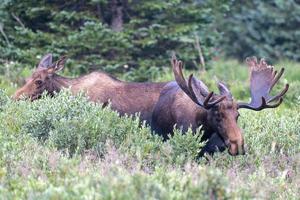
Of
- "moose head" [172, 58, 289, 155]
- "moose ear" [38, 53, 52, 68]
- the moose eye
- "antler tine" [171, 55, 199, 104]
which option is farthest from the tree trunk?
"antler tine" [171, 55, 199, 104]

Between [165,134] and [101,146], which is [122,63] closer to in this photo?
[165,134]

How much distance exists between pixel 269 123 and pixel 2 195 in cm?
511

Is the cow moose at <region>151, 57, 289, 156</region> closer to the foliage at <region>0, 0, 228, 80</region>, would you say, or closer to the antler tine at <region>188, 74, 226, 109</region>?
the antler tine at <region>188, 74, 226, 109</region>

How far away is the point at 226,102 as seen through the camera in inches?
377

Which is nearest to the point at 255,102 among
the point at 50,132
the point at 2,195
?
the point at 50,132

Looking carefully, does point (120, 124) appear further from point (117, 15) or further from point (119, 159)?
point (117, 15)

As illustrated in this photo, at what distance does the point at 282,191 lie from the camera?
8.19m

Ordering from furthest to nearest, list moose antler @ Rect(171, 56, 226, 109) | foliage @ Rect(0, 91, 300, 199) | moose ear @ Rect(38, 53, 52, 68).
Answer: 1. moose ear @ Rect(38, 53, 52, 68)
2. moose antler @ Rect(171, 56, 226, 109)
3. foliage @ Rect(0, 91, 300, 199)

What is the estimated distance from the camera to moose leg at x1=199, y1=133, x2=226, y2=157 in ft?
32.3

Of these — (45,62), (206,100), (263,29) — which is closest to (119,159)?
(206,100)

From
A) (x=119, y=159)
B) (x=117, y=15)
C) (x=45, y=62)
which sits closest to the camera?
(x=119, y=159)

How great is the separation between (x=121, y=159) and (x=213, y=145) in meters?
1.67

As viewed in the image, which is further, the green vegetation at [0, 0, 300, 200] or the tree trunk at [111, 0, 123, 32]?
the tree trunk at [111, 0, 123, 32]

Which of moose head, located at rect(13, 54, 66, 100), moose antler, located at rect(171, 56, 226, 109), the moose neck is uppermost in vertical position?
moose antler, located at rect(171, 56, 226, 109)
